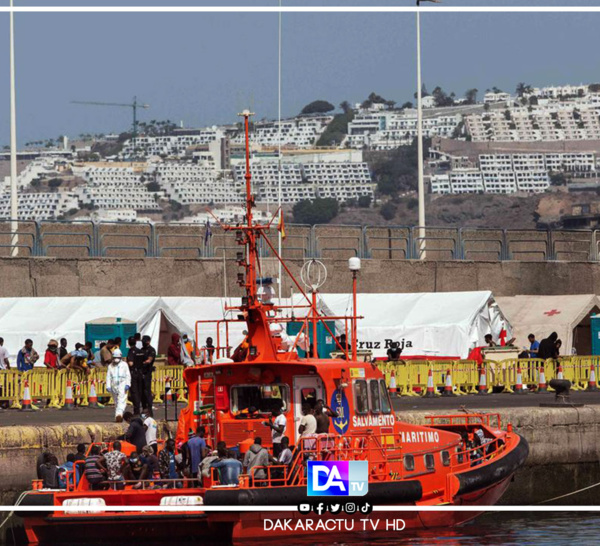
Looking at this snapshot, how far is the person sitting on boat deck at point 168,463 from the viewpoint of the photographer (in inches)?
841

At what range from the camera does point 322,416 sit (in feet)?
Answer: 70.8

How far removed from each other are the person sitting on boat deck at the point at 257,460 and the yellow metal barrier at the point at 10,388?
401 inches

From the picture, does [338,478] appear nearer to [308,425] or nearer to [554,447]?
[308,425]

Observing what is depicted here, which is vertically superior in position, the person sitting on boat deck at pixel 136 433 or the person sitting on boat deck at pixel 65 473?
the person sitting on boat deck at pixel 136 433

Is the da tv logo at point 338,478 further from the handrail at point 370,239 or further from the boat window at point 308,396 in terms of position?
the handrail at point 370,239

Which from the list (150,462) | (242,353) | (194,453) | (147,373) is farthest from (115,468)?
(147,373)

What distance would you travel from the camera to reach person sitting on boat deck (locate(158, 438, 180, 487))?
21359mm

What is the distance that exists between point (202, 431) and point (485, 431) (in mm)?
5247

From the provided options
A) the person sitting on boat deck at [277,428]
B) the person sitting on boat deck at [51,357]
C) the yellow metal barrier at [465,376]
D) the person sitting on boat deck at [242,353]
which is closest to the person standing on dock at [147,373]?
the person sitting on boat deck at [51,357]

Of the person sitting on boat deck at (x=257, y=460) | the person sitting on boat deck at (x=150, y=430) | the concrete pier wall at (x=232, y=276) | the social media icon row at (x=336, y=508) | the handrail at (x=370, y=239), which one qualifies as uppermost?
the handrail at (x=370, y=239)

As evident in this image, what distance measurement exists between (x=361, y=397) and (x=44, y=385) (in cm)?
997

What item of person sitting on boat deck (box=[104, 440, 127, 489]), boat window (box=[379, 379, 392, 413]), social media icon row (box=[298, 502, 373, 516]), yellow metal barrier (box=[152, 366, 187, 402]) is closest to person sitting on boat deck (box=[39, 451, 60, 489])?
person sitting on boat deck (box=[104, 440, 127, 489])

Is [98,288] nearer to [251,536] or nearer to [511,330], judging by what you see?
[511,330]

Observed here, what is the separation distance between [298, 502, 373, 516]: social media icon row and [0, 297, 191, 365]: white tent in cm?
1568
